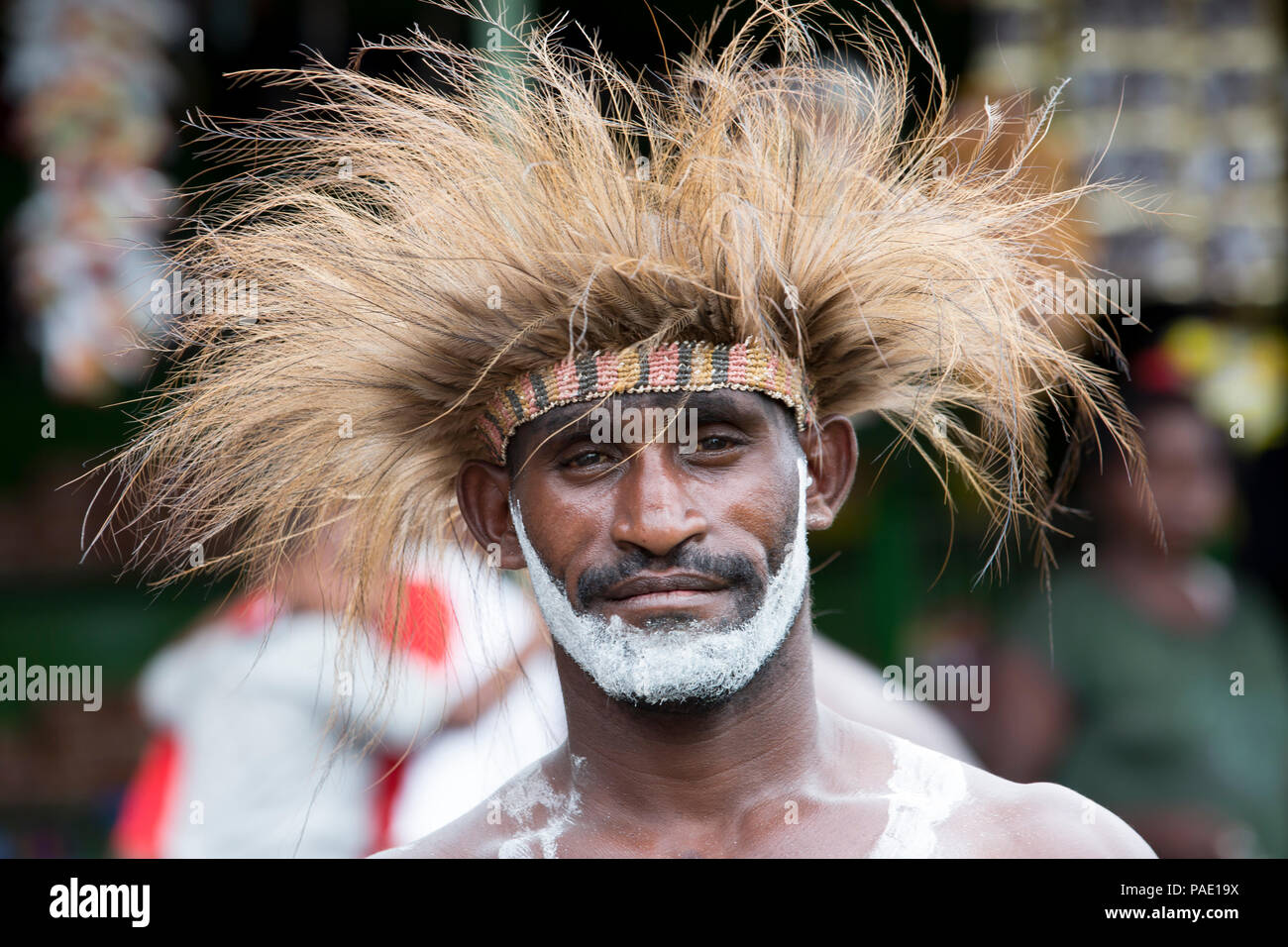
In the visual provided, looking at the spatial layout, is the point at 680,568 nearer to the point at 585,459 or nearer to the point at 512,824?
the point at 585,459

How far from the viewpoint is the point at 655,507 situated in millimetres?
2176

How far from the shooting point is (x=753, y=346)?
7.55 feet

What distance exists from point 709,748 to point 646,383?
1.93 feet

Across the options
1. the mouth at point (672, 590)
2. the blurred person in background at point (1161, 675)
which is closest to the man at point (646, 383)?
the mouth at point (672, 590)

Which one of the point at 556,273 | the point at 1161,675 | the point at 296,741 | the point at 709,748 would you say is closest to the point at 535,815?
the point at 709,748

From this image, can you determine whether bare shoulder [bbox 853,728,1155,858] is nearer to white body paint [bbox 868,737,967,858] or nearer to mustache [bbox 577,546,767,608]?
white body paint [bbox 868,737,967,858]

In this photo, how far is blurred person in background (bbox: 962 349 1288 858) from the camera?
4.26 meters

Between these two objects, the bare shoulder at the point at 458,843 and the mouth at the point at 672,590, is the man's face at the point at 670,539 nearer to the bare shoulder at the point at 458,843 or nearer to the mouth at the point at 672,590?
the mouth at the point at 672,590

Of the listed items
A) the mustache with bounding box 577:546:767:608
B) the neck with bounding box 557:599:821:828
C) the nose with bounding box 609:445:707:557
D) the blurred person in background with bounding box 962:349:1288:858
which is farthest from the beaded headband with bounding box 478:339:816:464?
the blurred person in background with bounding box 962:349:1288:858

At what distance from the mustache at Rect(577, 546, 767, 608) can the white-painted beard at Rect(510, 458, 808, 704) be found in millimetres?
42

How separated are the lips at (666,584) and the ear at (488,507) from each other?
0.31m

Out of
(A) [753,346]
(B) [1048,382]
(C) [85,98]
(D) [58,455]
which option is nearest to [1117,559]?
(B) [1048,382]

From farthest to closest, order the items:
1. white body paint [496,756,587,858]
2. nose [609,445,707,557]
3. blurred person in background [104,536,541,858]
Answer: blurred person in background [104,536,541,858]
white body paint [496,756,587,858]
nose [609,445,707,557]
